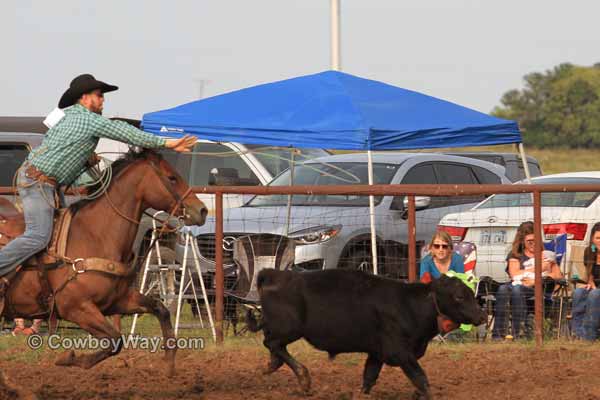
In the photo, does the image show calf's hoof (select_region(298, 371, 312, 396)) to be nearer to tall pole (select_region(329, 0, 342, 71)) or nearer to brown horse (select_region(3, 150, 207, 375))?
brown horse (select_region(3, 150, 207, 375))

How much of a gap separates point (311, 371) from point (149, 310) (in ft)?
5.70

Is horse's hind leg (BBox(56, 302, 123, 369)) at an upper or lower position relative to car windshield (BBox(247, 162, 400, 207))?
lower

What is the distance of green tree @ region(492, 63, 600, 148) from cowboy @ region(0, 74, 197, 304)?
5421 cm

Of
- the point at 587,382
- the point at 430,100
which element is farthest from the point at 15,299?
the point at 430,100

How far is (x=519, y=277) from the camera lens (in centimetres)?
1205

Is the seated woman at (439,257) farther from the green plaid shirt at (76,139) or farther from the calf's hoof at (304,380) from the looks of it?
the green plaid shirt at (76,139)

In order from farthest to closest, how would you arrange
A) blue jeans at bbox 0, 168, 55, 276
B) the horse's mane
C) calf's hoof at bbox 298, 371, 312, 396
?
the horse's mane → calf's hoof at bbox 298, 371, 312, 396 → blue jeans at bbox 0, 168, 55, 276

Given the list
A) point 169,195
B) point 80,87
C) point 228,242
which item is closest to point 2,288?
point 169,195

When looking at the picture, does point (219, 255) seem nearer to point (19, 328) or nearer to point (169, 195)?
point (19, 328)

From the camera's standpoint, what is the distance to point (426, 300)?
8594 mm

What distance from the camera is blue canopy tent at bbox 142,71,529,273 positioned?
12242 mm

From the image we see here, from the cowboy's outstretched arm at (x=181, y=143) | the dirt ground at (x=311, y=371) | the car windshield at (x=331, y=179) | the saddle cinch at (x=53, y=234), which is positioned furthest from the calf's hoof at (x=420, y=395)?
the car windshield at (x=331, y=179)

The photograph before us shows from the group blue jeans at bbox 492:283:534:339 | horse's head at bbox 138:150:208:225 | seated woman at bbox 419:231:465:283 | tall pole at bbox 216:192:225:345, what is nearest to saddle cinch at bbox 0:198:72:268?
horse's head at bbox 138:150:208:225

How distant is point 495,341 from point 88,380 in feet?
13.9
